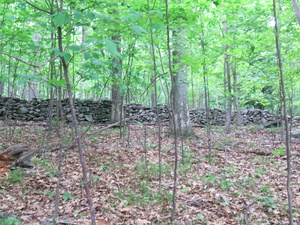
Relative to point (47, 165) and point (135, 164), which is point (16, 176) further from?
point (135, 164)

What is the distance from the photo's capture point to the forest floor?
295 centimetres

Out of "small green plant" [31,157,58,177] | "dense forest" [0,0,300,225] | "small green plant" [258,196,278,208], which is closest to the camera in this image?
"dense forest" [0,0,300,225]

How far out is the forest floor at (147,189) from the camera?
295 cm

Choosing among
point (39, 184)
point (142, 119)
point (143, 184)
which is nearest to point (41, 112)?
point (142, 119)

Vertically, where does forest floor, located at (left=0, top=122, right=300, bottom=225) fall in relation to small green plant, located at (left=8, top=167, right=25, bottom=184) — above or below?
below

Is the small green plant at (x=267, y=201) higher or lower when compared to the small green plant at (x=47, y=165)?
lower

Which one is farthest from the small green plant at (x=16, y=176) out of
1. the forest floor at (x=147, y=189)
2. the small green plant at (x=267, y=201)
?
the small green plant at (x=267, y=201)

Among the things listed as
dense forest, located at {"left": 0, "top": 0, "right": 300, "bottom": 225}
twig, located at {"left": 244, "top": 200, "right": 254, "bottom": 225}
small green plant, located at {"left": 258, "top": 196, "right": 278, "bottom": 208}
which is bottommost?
twig, located at {"left": 244, "top": 200, "right": 254, "bottom": 225}

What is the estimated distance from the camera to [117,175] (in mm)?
4215

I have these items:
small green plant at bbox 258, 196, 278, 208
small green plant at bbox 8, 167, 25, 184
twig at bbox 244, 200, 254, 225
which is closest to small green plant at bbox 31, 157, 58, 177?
small green plant at bbox 8, 167, 25, 184

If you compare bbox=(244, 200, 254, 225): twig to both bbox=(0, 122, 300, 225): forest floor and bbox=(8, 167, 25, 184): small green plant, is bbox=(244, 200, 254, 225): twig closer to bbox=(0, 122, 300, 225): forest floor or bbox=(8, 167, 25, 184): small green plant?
bbox=(0, 122, 300, 225): forest floor

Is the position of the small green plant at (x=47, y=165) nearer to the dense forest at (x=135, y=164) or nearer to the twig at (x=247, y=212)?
the dense forest at (x=135, y=164)

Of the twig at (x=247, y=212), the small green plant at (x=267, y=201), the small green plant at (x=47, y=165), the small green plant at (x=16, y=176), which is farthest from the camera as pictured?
the small green plant at (x=47, y=165)

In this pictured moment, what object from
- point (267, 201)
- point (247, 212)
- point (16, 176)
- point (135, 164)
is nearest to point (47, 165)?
point (16, 176)
